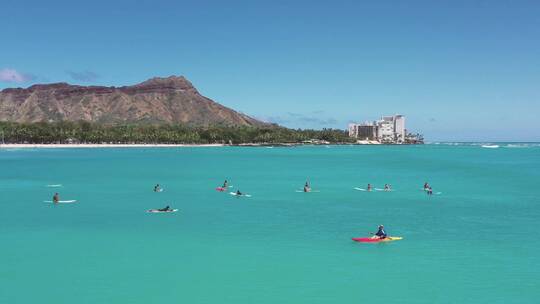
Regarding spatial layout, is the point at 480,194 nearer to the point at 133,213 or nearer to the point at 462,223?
the point at 462,223

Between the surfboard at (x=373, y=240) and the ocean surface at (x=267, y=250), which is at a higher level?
the surfboard at (x=373, y=240)

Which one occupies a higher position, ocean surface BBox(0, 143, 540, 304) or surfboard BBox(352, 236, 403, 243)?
surfboard BBox(352, 236, 403, 243)

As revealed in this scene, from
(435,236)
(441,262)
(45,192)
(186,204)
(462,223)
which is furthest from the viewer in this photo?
(45,192)

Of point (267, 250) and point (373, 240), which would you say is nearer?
point (267, 250)

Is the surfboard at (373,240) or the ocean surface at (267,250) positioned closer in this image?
the ocean surface at (267,250)

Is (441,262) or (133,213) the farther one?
(133,213)

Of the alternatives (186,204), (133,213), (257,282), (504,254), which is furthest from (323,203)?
(257,282)

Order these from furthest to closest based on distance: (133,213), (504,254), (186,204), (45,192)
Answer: (45,192), (186,204), (133,213), (504,254)

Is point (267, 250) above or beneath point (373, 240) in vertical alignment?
beneath

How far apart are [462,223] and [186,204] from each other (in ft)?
108

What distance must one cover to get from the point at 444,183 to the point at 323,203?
43121 millimetres

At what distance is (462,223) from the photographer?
5403 centimetres

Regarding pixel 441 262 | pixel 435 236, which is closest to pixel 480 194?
pixel 435 236

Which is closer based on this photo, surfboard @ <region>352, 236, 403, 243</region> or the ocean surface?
the ocean surface
